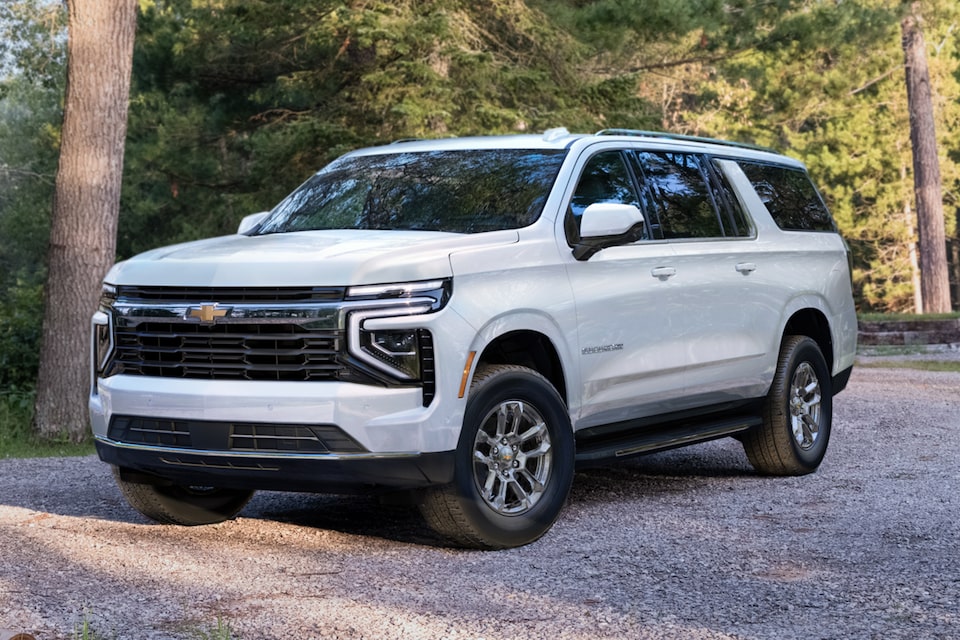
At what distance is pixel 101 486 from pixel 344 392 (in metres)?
3.53

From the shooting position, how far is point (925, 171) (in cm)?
3300

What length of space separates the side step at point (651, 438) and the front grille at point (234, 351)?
5.72ft

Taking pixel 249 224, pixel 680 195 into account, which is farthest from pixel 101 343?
Answer: pixel 680 195

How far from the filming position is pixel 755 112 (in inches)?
1721

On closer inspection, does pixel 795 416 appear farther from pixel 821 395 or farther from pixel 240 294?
pixel 240 294

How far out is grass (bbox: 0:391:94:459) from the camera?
11.8 meters

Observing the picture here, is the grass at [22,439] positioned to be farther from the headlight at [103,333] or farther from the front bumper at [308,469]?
the front bumper at [308,469]

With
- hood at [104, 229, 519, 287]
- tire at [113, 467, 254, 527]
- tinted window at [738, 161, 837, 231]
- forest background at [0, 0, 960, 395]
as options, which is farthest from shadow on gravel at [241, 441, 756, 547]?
forest background at [0, 0, 960, 395]

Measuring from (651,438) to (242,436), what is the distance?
258 centimetres

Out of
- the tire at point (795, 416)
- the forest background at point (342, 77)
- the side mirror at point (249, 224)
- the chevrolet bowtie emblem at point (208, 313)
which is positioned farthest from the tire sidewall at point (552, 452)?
the forest background at point (342, 77)

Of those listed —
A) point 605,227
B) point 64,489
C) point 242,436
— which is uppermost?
point 605,227

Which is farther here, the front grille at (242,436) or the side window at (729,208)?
the side window at (729,208)

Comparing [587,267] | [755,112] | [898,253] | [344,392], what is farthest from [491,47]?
[898,253]

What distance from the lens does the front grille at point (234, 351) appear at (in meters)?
5.94
